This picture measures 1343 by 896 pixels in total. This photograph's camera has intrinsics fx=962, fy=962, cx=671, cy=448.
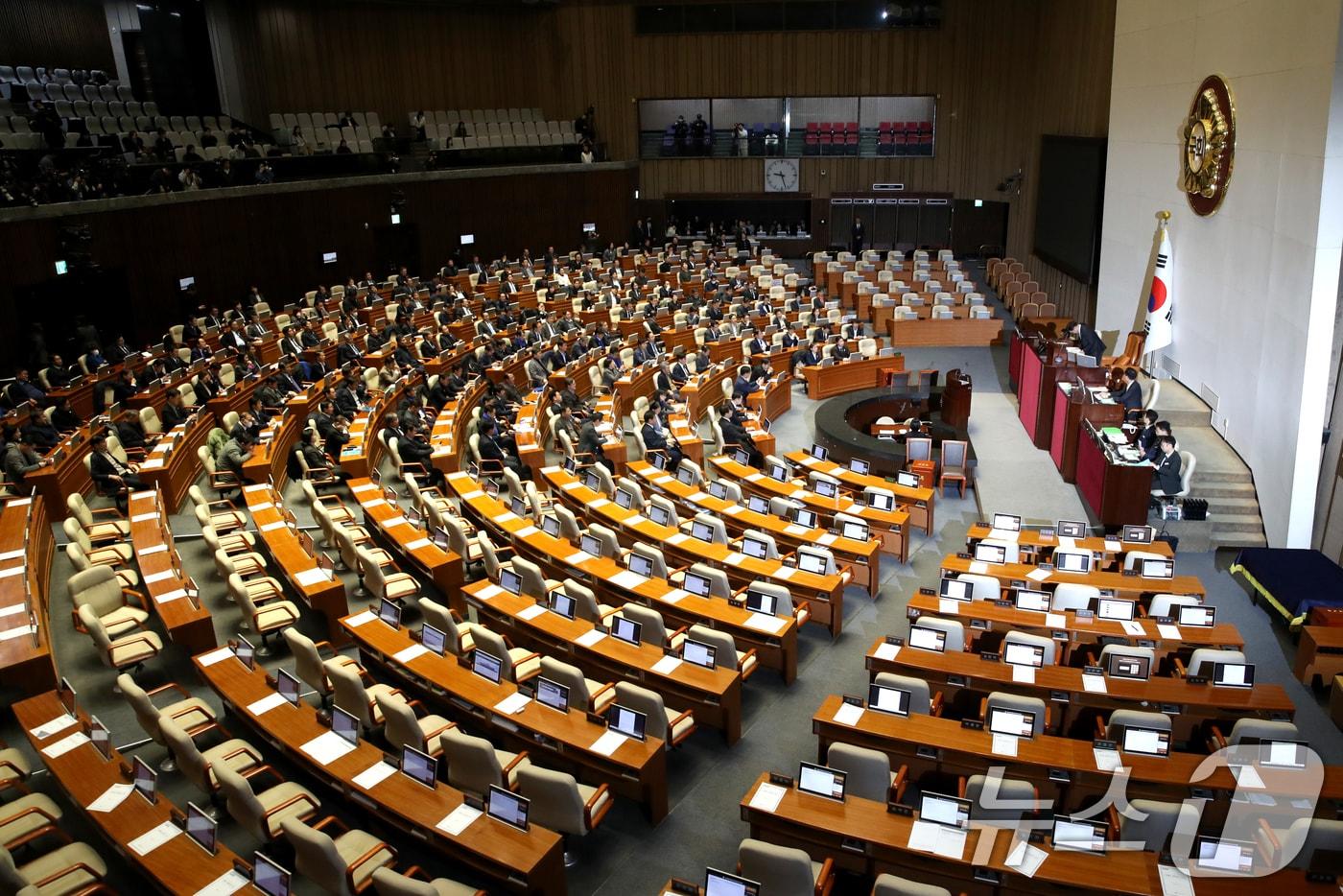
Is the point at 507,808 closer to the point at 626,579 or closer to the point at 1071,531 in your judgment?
the point at 626,579

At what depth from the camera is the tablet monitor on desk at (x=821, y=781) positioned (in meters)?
6.21

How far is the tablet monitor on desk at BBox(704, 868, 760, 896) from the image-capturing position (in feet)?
17.7

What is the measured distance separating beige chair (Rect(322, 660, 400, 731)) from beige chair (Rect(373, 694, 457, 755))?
0.07m

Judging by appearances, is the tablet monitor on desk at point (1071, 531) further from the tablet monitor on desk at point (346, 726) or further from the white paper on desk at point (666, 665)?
the tablet monitor on desk at point (346, 726)

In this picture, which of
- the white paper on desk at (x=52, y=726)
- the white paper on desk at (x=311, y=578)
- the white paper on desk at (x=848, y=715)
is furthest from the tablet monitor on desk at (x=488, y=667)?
the white paper on desk at (x=52, y=726)

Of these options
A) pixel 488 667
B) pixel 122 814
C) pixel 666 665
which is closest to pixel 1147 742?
pixel 666 665

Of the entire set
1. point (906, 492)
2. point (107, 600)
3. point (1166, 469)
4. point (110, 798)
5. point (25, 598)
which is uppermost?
point (25, 598)

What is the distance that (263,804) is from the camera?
646cm

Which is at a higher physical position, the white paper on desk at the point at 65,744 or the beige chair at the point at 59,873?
the white paper on desk at the point at 65,744

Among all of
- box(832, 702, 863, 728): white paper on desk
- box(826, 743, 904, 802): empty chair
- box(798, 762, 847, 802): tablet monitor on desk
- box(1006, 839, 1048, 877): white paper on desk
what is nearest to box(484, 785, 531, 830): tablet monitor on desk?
box(798, 762, 847, 802): tablet monitor on desk

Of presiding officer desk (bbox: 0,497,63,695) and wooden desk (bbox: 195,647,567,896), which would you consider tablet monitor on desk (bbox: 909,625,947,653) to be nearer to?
wooden desk (bbox: 195,647,567,896)

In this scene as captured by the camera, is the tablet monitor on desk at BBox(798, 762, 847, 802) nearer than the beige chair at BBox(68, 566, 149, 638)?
Yes

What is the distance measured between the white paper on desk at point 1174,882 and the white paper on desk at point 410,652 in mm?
5611

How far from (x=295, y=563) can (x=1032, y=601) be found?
7.24 m
